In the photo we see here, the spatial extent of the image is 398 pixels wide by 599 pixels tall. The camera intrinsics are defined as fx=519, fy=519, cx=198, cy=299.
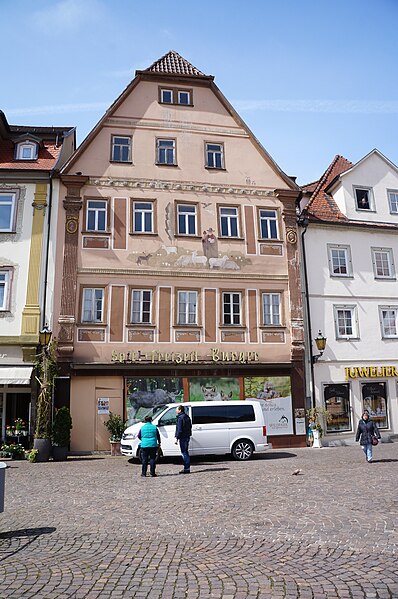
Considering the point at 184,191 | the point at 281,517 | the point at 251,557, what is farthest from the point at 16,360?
the point at 251,557

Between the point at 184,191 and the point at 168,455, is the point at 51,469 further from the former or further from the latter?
the point at 184,191

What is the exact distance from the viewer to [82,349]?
20844 mm

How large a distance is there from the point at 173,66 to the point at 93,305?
1267cm

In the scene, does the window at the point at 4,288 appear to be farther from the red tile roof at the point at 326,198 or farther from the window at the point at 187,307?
the red tile roof at the point at 326,198

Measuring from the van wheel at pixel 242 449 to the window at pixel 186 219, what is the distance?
978 centimetres

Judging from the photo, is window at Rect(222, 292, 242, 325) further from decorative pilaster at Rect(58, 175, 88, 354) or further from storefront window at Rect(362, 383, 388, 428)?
storefront window at Rect(362, 383, 388, 428)

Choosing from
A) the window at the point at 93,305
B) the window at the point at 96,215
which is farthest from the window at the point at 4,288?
the window at the point at 96,215

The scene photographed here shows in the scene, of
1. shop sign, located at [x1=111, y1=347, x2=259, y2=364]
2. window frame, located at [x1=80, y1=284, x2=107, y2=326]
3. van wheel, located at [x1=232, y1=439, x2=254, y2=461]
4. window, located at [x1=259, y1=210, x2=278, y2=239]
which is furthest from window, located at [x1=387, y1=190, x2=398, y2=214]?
van wheel, located at [x1=232, y1=439, x2=254, y2=461]

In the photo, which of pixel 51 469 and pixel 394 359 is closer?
pixel 51 469

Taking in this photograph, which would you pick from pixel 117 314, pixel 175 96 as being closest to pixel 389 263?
pixel 175 96

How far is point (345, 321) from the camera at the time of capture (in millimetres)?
24172

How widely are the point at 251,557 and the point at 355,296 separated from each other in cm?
1953

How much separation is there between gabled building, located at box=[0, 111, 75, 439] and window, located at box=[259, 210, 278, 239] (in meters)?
→ 9.15

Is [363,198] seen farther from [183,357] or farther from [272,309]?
[183,357]
